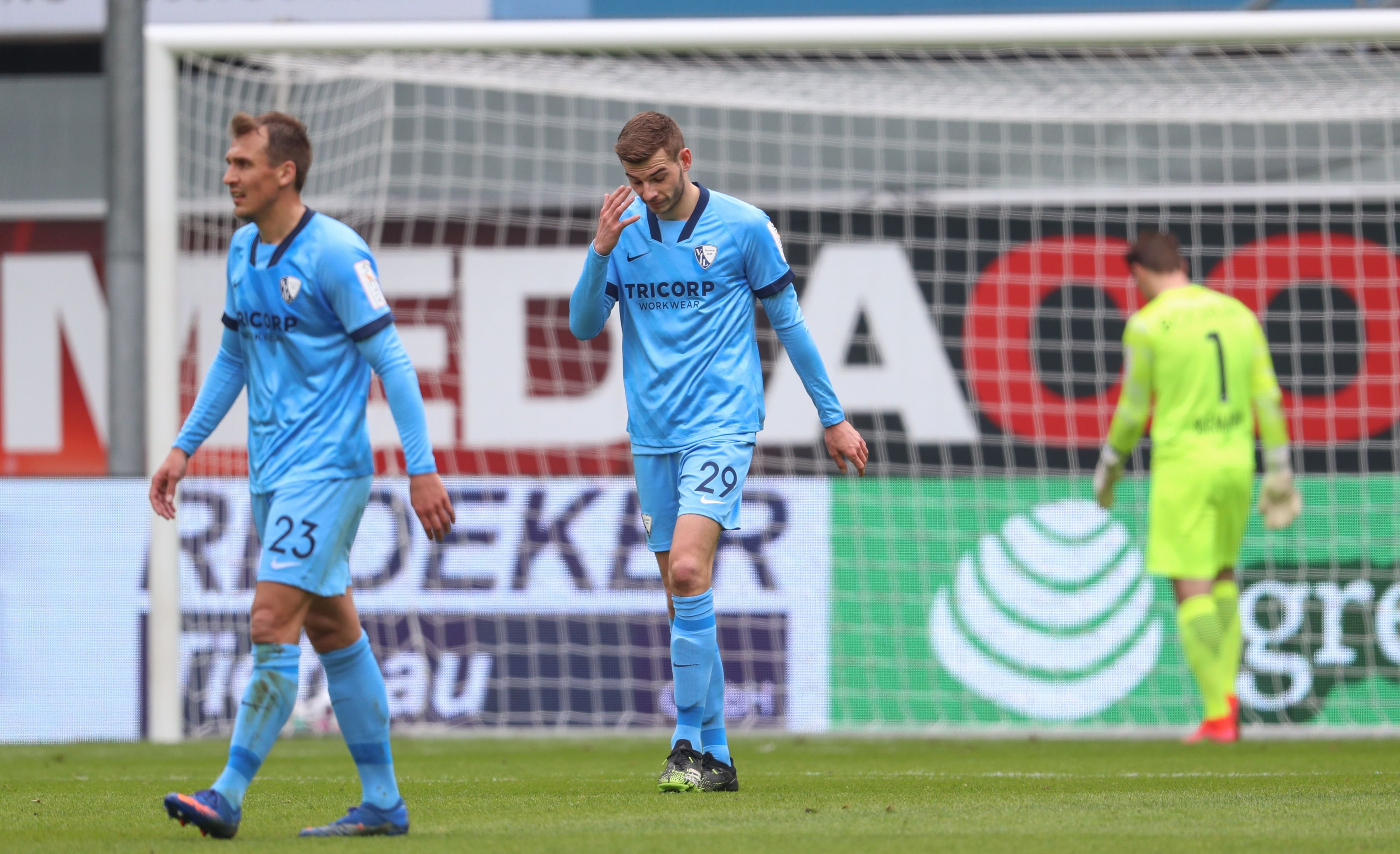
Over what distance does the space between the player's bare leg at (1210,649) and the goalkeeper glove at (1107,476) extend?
47cm

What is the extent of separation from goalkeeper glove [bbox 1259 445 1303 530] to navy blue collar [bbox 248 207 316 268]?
4.58 m

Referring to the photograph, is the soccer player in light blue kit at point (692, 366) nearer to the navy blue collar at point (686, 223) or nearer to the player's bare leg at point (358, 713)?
the navy blue collar at point (686, 223)

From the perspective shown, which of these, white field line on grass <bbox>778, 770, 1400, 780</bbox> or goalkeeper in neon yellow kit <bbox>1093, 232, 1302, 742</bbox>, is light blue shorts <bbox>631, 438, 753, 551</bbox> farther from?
goalkeeper in neon yellow kit <bbox>1093, 232, 1302, 742</bbox>

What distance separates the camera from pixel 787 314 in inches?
208

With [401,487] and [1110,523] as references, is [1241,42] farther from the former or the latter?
[401,487]

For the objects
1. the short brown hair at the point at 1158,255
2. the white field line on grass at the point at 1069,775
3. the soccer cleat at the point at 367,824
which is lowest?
the white field line on grass at the point at 1069,775

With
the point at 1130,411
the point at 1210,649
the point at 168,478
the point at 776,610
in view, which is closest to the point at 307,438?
the point at 168,478

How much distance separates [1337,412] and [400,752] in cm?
651

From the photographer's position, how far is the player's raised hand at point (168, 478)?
4.23m

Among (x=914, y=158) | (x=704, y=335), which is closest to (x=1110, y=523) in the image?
(x=914, y=158)

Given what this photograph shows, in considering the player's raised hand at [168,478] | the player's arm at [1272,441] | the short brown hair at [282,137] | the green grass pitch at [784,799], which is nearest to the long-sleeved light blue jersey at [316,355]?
the short brown hair at [282,137]

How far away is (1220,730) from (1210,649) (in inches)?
15.3

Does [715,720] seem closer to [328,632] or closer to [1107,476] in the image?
[328,632]

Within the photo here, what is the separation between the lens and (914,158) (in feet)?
38.6
